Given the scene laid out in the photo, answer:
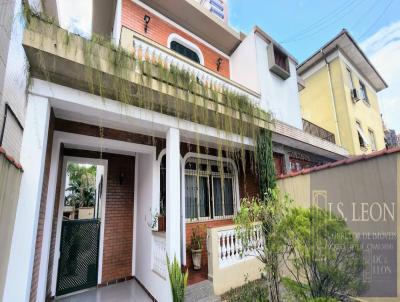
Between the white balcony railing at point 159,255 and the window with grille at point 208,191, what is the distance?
1.42m

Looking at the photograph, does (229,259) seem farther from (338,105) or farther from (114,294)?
(338,105)

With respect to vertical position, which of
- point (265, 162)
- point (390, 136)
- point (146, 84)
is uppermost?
point (390, 136)

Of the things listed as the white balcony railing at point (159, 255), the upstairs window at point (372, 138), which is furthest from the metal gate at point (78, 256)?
the upstairs window at point (372, 138)

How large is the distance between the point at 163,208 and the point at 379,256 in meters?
4.74

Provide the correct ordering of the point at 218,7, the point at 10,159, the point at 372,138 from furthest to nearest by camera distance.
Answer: the point at 372,138 → the point at 218,7 → the point at 10,159

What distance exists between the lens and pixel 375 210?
12.0 feet

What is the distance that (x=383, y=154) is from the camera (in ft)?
11.7

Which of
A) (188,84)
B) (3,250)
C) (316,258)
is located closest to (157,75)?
(188,84)

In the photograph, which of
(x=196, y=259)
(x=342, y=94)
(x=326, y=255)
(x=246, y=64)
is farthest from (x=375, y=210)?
(x=342, y=94)

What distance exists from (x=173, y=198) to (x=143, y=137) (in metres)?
2.44

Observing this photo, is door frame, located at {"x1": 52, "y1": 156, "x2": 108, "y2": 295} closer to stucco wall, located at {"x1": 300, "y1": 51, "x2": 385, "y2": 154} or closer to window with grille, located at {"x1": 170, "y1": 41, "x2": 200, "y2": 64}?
window with grille, located at {"x1": 170, "y1": 41, "x2": 200, "y2": 64}

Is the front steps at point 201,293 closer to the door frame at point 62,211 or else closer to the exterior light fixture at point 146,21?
the door frame at point 62,211

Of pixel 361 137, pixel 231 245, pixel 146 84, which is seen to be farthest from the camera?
pixel 361 137

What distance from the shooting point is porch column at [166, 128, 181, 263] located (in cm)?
400
